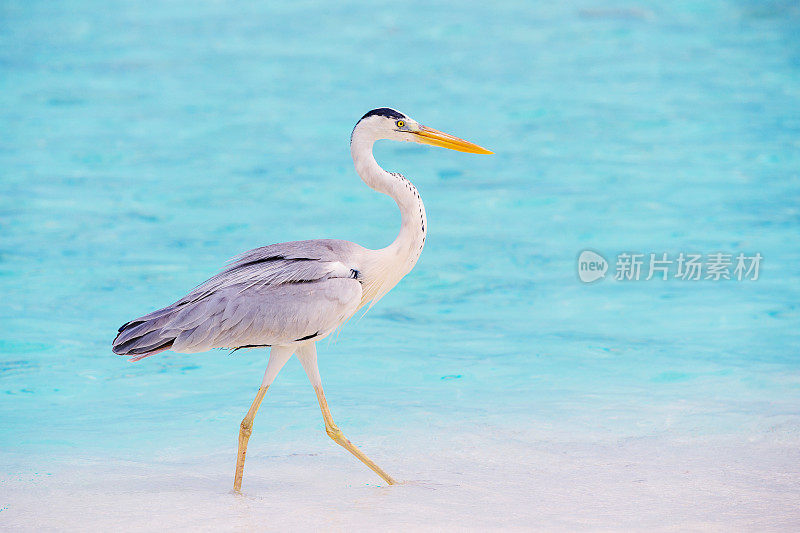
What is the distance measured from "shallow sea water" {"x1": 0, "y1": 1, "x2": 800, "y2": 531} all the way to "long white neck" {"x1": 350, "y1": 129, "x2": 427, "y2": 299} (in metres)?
0.95

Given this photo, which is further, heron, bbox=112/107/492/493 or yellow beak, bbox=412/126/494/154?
yellow beak, bbox=412/126/494/154

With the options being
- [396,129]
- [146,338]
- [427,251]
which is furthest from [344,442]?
[427,251]

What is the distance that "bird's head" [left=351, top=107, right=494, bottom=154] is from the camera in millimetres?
4359

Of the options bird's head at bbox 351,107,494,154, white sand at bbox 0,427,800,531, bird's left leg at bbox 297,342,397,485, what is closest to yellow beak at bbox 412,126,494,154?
bird's head at bbox 351,107,494,154

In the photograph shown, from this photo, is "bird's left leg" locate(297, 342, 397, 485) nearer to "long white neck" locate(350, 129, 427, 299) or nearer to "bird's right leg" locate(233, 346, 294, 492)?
"bird's right leg" locate(233, 346, 294, 492)

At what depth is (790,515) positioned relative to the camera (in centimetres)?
410

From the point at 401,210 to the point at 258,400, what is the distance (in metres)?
0.97

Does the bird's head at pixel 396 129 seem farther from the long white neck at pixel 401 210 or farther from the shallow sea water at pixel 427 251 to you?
the shallow sea water at pixel 427 251

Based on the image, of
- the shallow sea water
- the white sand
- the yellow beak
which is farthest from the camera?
the shallow sea water

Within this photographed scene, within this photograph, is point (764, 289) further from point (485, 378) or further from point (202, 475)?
point (202, 475)

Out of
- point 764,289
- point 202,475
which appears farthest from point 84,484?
point 764,289

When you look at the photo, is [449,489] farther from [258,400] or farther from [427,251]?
[427,251]

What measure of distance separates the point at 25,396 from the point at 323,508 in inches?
109

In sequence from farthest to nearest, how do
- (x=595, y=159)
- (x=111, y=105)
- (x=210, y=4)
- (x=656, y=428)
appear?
(x=210, y=4) < (x=111, y=105) < (x=595, y=159) < (x=656, y=428)
